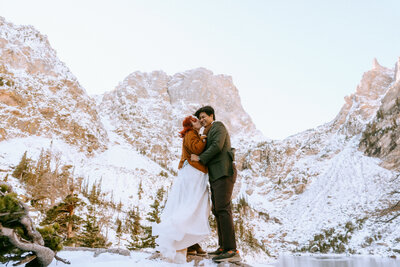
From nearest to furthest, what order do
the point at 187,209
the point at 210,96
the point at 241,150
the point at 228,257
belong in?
the point at 228,257
the point at 187,209
the point at 241,150
the point at 210,96

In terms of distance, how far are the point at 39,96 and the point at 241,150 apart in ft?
330

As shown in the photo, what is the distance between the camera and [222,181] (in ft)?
12.0

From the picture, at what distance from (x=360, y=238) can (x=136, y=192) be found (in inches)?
1843

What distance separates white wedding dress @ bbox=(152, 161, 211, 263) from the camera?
11.3ft

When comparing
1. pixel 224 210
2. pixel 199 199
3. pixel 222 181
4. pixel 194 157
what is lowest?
pixel 224 210

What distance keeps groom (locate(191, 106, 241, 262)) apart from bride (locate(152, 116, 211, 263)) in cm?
17

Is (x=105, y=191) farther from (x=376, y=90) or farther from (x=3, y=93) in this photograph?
(x=376, y=90)

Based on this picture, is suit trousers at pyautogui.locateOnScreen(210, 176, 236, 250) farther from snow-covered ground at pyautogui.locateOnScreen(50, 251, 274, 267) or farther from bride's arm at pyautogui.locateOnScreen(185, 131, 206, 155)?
bride's arm at pyautogui.locateOnScreen(185, 131, 206, 155)

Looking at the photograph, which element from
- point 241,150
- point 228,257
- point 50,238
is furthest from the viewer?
point 241,150

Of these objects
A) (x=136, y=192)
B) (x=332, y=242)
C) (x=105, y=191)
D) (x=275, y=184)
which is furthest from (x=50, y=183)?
(x=275, y=184)

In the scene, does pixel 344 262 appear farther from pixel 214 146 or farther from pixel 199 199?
pixel 214 146

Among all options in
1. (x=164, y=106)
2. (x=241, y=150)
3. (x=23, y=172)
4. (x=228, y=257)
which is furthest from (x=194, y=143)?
(x=164, y=106)

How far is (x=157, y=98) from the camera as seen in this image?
142m

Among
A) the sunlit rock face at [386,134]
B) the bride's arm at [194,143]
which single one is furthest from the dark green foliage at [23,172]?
the sunlit rock face at [386,134]
